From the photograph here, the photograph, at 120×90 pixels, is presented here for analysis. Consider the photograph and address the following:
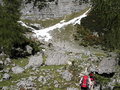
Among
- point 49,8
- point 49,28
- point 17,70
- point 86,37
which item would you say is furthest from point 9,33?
point 49,8

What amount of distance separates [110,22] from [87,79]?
12.7ft

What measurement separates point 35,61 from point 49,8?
21.1 meters

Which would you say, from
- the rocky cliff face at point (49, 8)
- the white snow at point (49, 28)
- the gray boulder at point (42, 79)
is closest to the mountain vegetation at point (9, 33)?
the gray boulder at point (42, 79)

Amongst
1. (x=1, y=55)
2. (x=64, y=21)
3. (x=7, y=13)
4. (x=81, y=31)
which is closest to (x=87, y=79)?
(x=1, y=55)

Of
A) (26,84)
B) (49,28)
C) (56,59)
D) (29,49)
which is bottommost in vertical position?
(26,84)

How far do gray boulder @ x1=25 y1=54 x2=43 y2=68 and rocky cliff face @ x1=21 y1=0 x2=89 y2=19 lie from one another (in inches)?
711

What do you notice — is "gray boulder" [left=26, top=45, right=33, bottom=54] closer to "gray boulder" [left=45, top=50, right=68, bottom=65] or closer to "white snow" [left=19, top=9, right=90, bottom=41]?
"gray boulder" [left=45, top=50, right=68, bottom=65]

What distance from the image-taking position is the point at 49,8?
40.8 metres

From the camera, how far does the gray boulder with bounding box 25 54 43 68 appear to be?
20.3 m

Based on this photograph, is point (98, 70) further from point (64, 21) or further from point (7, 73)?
point (64, 21)

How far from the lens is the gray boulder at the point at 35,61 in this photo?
20.3m

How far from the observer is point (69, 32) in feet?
111

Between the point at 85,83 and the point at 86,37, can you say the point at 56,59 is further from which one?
the point at 86,37

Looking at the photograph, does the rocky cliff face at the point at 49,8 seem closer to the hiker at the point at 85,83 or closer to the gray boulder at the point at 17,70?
the gray boulder at the point at 17,70
